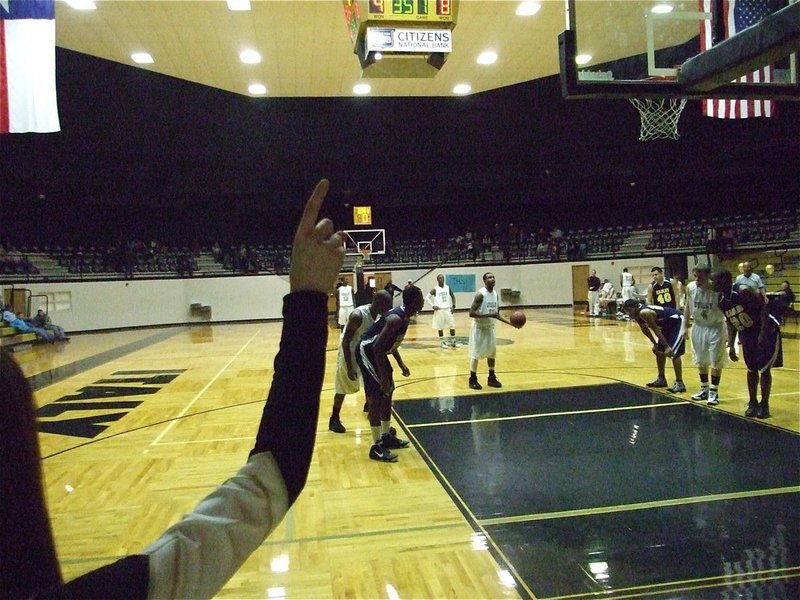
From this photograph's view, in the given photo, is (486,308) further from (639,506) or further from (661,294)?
(639,506)

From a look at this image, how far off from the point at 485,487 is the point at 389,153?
70.0 feet

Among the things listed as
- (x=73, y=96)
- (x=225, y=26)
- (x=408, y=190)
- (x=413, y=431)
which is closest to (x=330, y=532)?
(x=413, y=431)

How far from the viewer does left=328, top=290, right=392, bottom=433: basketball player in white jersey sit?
6348 mm

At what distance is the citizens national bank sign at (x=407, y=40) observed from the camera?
7.71 m

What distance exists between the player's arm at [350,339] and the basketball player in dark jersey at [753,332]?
412 centimetres

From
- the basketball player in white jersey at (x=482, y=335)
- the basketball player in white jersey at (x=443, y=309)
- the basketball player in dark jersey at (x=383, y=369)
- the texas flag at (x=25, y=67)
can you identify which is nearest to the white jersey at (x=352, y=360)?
the basketball player in dark jersey at (x=383, y=369)

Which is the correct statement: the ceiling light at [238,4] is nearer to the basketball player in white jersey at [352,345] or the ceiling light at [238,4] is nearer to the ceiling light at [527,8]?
the ceiling light at [527,8]

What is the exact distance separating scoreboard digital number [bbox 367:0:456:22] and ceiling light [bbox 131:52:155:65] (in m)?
7.74

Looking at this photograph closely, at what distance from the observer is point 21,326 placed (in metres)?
17.1

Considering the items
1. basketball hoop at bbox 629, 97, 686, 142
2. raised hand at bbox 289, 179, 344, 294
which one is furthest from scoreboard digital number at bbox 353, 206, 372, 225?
raised hand at bbox 289, 179, 344, 294

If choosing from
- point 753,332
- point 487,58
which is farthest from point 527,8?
point 753,332

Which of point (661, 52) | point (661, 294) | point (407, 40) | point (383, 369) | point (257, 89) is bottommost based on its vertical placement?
point (383, 369)

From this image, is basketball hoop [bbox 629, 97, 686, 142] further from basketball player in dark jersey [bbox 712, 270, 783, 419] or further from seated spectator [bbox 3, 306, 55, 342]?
seated spectator [bbox 3, 306, 55, 342]

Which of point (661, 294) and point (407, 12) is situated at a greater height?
point (407, 12)
